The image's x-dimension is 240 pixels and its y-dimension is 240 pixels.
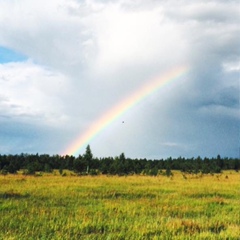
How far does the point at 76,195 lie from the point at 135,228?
8297 mm

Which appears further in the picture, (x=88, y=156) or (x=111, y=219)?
(x=88, y=156)

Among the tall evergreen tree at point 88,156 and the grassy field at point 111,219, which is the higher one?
the tall evergreen tree at point 88,156

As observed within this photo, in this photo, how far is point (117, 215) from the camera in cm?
1253

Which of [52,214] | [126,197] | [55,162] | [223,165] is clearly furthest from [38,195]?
[223,165]

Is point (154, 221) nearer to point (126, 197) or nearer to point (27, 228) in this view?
point (27, 228)

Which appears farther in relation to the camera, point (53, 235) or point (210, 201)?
point (210, 201)

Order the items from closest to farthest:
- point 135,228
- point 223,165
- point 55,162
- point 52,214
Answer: point 135,228
point 52,214
point 55,162
point 223,165

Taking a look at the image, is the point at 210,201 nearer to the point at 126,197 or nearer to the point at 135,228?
the point at 126,197

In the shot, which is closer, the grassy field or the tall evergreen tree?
the grassy field

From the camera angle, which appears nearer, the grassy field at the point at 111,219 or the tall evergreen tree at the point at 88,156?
the grassy field at the point at 111,219

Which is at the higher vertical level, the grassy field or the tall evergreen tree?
the tall evergreen tree

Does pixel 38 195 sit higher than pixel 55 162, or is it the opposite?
pixel 55 162

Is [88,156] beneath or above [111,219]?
above

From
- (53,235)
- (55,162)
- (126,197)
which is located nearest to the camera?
(53,235)
